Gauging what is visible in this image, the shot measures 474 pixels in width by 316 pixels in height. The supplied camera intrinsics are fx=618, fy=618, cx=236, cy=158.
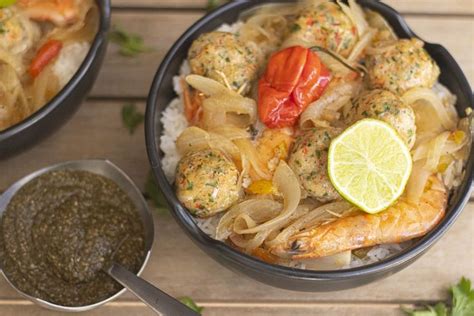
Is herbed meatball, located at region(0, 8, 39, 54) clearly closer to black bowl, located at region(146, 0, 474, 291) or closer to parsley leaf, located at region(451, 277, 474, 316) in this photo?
black bowl, located at region(146, 0, 474, 291)

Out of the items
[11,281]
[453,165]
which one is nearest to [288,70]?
[453,165]

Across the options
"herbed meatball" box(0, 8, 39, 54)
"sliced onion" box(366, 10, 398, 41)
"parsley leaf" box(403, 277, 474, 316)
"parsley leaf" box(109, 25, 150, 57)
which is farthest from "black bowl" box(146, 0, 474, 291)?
"herbed meatball" box(0, 8, 39, 54)

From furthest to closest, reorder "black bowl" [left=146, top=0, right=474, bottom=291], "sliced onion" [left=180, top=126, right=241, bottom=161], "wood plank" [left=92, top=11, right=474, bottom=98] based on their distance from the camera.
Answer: "wood plank" [left=92, top=11, right=474, bottom=98] → "sliced onion" [left=180, top=126, right=241, bottom=161] → "black bowl" [left=146, top=0, right=474, bottom=291]

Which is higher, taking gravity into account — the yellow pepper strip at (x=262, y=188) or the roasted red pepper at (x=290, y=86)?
the roasted red pepper at (x=290, y=86)

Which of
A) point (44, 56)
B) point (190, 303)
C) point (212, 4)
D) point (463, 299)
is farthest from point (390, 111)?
point (44, 56)

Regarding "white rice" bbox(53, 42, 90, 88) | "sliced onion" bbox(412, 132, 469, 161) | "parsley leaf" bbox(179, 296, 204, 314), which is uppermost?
"sliced onion" bbox(412, 132, 469, 161)

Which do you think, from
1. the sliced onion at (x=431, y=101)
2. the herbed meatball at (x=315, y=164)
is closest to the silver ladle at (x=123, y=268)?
the herbed meatball at (x=315, y=164)

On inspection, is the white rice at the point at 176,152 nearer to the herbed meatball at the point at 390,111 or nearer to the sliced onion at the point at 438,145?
the sliced onion at the point at 438,145
